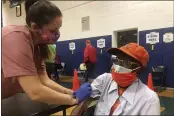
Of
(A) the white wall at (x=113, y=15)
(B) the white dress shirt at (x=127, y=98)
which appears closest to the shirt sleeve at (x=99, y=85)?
(B) the white dress shirt at (x=127, y=98)

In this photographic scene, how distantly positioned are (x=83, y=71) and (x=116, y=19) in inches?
85.1

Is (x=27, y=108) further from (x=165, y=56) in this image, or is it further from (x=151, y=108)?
(x=165, y=56)

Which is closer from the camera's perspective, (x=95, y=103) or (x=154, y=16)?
(x=95, y=103)

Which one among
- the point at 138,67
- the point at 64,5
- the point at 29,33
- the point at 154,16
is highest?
the point at 64,5

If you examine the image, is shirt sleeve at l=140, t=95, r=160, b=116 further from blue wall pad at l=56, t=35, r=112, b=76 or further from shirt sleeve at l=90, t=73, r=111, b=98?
blue wall pad at l=56, t=35, r=112, b=76

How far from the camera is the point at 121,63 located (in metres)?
1.04

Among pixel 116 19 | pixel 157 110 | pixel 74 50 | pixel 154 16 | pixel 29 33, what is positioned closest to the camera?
pixel 157 110

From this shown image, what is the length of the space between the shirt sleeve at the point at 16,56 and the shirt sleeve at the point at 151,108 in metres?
0.67

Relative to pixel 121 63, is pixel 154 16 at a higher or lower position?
higher

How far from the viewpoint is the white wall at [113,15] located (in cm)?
607

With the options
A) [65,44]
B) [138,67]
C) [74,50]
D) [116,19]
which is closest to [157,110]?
[138,67]

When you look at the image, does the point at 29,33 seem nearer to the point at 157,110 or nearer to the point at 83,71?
the point at 157,110

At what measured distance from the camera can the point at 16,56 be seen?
120 cm

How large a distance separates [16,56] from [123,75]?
621mm
